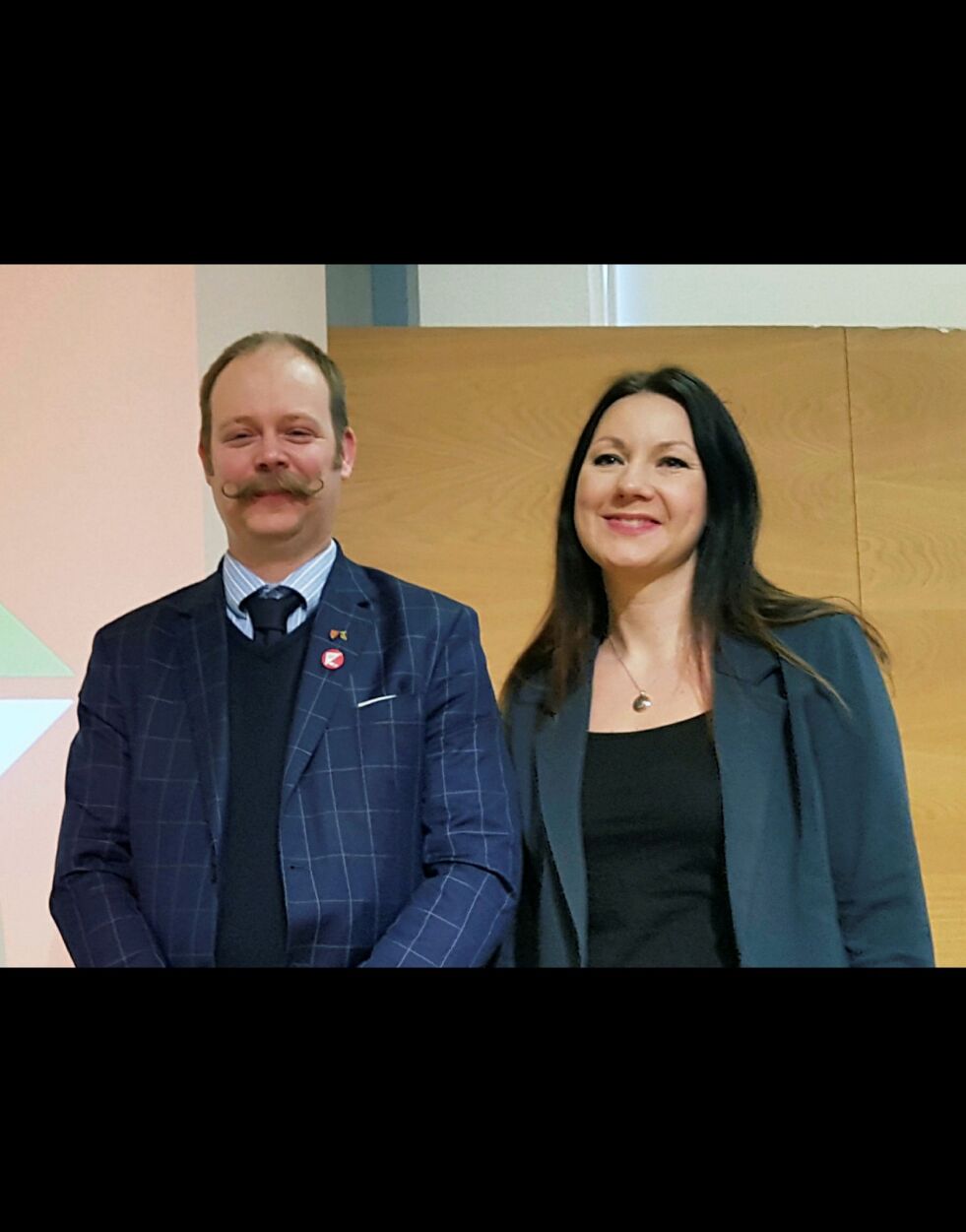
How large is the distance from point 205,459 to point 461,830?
2.65 ft

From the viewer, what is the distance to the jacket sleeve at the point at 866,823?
242 cm

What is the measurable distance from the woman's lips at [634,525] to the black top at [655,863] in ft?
1.27

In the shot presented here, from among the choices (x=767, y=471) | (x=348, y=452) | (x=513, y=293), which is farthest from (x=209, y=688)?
(x=767, y=471)

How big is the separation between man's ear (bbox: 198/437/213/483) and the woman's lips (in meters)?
0.73

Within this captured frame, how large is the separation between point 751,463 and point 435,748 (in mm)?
783

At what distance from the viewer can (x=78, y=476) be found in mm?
2539

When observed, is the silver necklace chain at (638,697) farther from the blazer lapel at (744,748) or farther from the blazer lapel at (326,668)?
the blazer lapel at (326,668)

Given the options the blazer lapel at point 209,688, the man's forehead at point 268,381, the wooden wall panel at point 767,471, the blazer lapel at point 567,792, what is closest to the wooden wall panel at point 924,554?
the wooden wall panel at point 767,471

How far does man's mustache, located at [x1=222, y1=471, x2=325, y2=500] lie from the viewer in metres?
2.45

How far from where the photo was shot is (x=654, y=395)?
252cm

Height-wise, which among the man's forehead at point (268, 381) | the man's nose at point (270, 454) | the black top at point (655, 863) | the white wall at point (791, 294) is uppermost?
the white wall at point (791, 294)

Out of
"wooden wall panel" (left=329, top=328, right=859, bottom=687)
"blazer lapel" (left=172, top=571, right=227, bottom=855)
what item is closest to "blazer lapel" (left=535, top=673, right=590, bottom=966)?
"wooden wall panel" (left=329, top=328, right=859, bottom=687)

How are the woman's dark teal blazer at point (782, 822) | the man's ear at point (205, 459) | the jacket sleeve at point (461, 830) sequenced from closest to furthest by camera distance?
the jacket sleeve at point (461, 830), the woman's dark teal blazer at point (782, 822), the man's ear at point (205, 459)
